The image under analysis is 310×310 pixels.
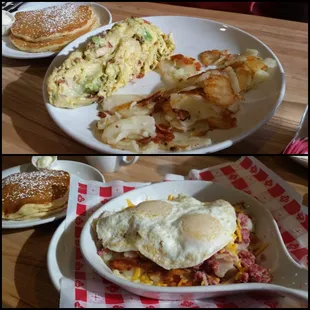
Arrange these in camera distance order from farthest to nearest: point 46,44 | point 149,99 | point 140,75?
point 46,44
point 140,75
point 149,99

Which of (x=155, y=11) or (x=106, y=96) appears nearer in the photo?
(x=106, y=96)

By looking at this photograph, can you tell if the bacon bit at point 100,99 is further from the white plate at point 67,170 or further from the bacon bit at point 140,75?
the white plate at point 67,170

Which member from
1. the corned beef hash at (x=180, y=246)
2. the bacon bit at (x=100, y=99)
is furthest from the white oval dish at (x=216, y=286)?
the bacon bit at (x=100, y=99)

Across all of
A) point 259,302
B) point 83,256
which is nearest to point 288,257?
point 259,302

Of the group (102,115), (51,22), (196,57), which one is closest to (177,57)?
(196,57)

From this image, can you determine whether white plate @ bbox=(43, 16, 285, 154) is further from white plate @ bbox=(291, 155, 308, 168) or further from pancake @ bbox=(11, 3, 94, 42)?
white plate @ bbox=(291, 155, 308, 168)

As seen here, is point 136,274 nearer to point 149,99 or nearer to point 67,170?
point 149,99

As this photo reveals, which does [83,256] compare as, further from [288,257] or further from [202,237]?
[288,257]
